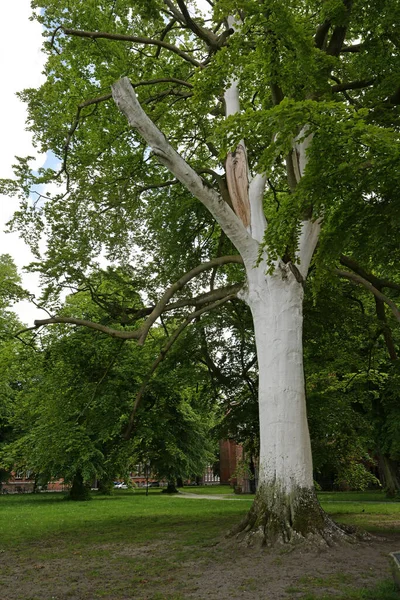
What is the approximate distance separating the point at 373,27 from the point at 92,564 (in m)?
9.03

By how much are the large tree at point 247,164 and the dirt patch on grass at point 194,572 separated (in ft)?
Answer: 2.42

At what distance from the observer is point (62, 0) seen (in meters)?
12.0

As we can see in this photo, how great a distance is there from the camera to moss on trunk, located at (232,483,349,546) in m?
7.52

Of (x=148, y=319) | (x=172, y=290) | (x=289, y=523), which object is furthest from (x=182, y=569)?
(x=172, y=290)

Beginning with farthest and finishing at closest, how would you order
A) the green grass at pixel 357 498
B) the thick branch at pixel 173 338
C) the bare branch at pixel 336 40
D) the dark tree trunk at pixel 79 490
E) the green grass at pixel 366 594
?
the dark tree trunk at pixel 79 490
the green grass at pixel 357 498
the thick branch at pixel 173 338
the bare branch at pixel 336 40
the green grass at pixel 366 594

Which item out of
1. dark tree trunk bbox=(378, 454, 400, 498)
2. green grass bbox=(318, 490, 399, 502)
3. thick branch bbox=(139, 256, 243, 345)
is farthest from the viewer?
dark tree trunk bbox=(378, 454, 400, 498)

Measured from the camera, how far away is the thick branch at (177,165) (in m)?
8.13

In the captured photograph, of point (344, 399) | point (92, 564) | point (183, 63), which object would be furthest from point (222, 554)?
point (183, 63)

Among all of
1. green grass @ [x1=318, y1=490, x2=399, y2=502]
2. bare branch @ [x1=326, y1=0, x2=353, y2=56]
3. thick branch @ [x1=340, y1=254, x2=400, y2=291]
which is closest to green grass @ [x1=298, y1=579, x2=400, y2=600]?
thick branch @ [x1=340, y1=254, x2=400, y2=291]

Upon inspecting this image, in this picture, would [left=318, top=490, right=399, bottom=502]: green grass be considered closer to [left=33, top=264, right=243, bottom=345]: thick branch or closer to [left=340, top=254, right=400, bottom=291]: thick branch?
[left=340, top=254, right=400, bottom=291]: thick branch

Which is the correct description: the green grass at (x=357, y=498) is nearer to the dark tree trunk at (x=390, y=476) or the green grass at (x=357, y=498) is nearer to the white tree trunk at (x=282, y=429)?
the dark tree trunk at (x=390, y=476)

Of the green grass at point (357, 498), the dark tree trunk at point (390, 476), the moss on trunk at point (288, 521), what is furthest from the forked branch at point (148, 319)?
the dark tree trunk at point (390, 476)

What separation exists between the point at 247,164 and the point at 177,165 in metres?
2.70

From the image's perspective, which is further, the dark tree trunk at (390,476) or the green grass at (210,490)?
the green grass at (210,490)
